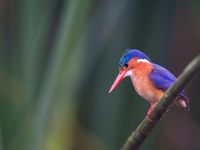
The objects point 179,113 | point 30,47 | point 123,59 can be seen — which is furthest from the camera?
point 179,113

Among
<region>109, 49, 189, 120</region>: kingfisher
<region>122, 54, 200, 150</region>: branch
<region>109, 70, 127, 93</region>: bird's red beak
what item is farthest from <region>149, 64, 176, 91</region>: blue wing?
<region>122, 54, 200, 150</region>: branch

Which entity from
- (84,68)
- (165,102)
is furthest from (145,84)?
(165,102)

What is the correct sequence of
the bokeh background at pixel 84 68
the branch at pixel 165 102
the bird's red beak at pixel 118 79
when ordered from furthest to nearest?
the bokeh background at pixel 84 68
the bird's red beak at pixel 118 79
the branch at pixel 165 102

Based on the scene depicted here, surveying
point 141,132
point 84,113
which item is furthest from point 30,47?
point 141,132

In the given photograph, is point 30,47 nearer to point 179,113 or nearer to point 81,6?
point 81,6

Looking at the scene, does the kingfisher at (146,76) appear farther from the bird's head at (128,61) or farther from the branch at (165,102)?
the branch at (165,102)

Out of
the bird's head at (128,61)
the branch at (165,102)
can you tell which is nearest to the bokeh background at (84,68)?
the bird's head at (128,61)
